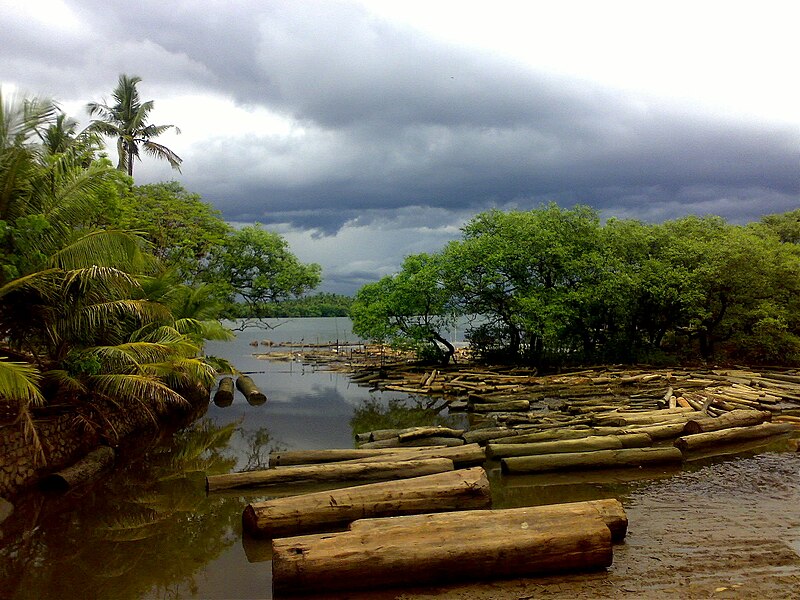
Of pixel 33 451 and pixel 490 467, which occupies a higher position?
pixel 33 451

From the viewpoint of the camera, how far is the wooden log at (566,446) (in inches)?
416

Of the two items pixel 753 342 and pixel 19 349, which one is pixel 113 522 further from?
pixel 753 342

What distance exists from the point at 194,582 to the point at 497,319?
2207cm

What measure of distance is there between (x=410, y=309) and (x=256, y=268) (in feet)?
29.5

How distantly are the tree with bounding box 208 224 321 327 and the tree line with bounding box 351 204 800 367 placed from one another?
162 inches

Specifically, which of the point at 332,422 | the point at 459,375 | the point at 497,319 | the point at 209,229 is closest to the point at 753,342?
the point at 497,319

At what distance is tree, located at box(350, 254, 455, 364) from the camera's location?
2584cm

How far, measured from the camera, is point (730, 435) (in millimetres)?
11742

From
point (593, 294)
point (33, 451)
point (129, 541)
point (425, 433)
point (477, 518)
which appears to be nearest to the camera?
point (477, 518)

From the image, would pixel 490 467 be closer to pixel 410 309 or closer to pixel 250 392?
pixel 250 392

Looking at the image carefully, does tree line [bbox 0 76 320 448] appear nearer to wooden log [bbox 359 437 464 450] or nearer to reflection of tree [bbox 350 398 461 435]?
wooden log [bbox 359 437 464 450]

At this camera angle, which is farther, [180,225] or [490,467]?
[180,225]

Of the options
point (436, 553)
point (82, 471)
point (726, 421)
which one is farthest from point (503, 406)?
point (82, 471)

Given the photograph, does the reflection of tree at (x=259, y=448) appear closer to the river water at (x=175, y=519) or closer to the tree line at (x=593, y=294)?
the river water at (x=175, y=519)
